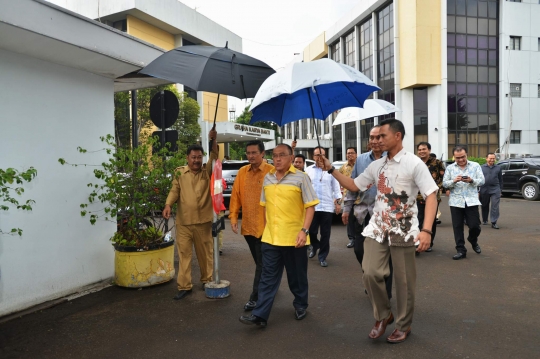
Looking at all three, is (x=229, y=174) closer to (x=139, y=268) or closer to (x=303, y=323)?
(x=139, y=268)

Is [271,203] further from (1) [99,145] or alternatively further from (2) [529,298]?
(2) [529,298]

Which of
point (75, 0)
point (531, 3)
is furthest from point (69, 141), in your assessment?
point (531, 3)

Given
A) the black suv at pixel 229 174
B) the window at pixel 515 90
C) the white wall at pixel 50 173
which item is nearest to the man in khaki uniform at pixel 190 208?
the white wall at pixel 50 173

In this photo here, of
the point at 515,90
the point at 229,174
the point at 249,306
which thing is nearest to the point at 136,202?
the point at 249,306

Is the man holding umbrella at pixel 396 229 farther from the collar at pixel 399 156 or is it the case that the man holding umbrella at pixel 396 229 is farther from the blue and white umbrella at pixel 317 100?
the blue and white umbrella at pixel 317 100

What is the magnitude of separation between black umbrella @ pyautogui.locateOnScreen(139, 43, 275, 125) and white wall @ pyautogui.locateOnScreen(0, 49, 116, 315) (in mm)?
1437

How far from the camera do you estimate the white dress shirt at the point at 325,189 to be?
693 centimetres

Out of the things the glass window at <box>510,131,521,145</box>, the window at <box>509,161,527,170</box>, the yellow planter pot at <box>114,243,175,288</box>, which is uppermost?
the glass window at <box>510,131,521,145</box>

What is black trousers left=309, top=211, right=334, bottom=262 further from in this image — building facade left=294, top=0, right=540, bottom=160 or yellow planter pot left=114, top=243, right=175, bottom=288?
building facade left=294, top=0, right=540, bottom=160

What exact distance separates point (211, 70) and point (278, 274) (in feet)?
7.06

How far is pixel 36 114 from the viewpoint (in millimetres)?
4855

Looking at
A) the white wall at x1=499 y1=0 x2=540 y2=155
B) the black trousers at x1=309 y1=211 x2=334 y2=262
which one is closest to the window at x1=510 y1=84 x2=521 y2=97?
the white wall at x1=499 y1=0 x2=540 y2=155

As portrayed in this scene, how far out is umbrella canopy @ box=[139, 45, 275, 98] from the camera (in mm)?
4211

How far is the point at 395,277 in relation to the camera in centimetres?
376
